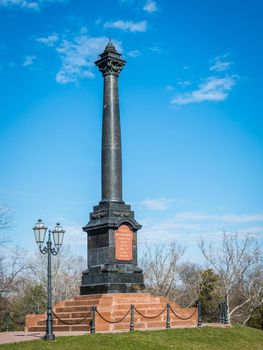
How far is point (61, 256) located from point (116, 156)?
3101cm

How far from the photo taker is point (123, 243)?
23516 millimetres

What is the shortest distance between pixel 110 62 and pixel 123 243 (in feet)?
28.1

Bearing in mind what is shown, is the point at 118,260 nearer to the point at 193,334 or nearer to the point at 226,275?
the point at 193,334

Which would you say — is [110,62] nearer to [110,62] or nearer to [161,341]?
[110,62]

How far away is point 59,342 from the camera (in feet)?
54.5

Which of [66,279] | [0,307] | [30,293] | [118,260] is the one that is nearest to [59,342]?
[118,260]

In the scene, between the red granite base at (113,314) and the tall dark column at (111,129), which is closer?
the red granite base at (113,314)

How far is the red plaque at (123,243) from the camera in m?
23.3

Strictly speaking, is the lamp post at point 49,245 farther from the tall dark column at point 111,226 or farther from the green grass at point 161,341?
the tall dark column at point 111,226

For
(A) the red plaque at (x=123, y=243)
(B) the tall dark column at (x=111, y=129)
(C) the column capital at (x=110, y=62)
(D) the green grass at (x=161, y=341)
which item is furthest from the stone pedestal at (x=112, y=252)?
(C) the column capital at (x=110, y=62)

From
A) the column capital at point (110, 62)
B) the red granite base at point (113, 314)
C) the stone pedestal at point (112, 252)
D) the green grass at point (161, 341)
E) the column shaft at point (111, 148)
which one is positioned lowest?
the green grass at point (161, 341)

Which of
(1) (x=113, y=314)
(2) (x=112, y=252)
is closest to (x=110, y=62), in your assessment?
(2) (x=112, y=252)

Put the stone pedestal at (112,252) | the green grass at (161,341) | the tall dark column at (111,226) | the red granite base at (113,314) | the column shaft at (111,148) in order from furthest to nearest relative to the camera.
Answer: the column shaft at (111,148) < the tall dark column at (111,226) < the stone pedestal at (112,252) < the red granite base at (113,314) < the green grass at (161,341)

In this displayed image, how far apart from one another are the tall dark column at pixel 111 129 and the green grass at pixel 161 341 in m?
7.46
